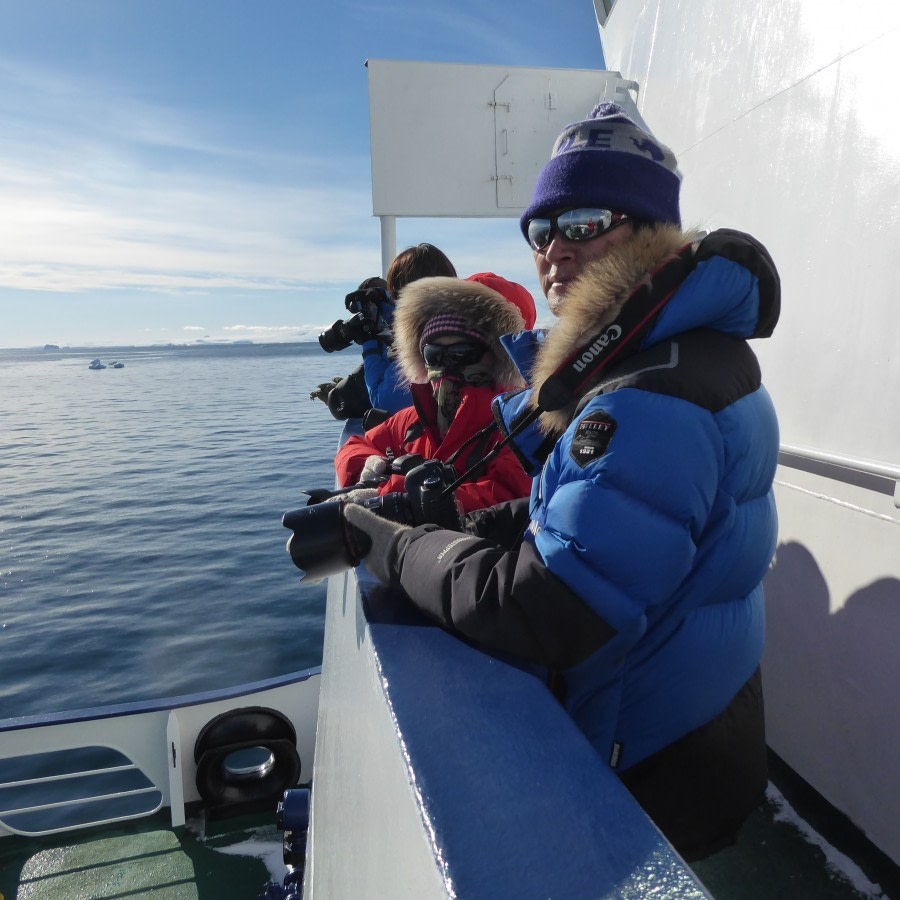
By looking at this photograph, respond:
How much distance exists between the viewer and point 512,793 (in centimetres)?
72

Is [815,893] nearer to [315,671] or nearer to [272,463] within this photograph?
[315,671]

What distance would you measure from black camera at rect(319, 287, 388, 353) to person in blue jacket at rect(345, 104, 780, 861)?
2.65 meters

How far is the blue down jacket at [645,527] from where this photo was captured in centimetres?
92

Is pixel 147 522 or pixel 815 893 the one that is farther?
pixel 147 522

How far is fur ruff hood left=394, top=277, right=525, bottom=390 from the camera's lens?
2.11 m

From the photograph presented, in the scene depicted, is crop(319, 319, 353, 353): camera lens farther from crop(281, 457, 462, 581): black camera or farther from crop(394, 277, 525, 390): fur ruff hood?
crop(281, 457, 462, 581): black camera

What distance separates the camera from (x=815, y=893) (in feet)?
6.08

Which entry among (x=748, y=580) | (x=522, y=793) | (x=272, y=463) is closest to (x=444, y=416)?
(x=748, y=580)

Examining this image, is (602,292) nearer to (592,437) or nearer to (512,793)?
(592,437)

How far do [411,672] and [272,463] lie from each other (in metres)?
17.0

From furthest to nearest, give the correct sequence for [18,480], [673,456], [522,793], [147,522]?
[18,480] → [147,522] → [673,456] → [522,793]

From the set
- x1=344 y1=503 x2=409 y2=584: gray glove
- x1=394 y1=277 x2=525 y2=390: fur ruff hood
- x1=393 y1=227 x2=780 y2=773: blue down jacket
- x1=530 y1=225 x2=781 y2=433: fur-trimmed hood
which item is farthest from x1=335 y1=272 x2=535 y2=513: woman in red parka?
x1=530 y1=225 x2=781 y2=433: fur-trimmed hood

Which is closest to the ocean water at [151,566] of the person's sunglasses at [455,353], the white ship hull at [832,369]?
the person's sunglasses at [455,353]

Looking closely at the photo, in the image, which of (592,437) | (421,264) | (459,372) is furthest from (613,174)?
(421,264)
